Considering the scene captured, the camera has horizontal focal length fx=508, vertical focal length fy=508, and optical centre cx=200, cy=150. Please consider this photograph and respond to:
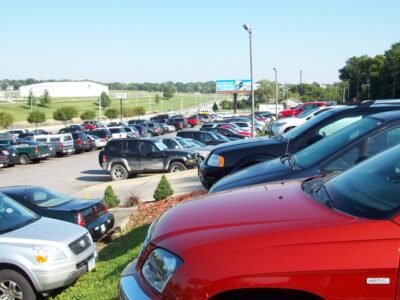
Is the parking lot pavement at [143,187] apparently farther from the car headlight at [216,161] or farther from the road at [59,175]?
Answer: the car headlight at [216,161]

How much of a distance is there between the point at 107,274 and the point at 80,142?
3378cm

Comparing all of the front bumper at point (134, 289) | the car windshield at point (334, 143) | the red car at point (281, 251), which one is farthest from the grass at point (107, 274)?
the red car at point (281, 251)

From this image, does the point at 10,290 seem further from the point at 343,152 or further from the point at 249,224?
the point at 249,224

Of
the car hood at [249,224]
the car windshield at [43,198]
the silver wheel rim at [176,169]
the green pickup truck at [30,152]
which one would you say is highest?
the car hood at [249,224]

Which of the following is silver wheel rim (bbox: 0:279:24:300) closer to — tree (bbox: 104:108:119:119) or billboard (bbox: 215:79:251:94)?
billboard (bbox: 215:79:251:94)

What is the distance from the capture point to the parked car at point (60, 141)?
3622 centimetres

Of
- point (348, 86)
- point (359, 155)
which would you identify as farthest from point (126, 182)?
point (348, 86)

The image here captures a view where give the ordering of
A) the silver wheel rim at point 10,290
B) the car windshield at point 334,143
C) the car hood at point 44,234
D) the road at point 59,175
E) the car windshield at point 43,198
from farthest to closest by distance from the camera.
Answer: the road at point 59,175 < the car windshield at point 43,198 < the car hood at point 44,234 < the silver wheel rim at point 10,290 < the car windshield at point 334,143

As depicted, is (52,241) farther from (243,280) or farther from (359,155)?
(243,280)

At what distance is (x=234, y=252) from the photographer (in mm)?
2498

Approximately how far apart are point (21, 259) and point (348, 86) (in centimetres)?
11556

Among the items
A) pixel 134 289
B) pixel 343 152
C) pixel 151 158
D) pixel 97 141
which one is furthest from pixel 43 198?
pixel 97 141

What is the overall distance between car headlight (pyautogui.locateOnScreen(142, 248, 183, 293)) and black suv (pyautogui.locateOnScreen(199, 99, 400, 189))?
14.7ft

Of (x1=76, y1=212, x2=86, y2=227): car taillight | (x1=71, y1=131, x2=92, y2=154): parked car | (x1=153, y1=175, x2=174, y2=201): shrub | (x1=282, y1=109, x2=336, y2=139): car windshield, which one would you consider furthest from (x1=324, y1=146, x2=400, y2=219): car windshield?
(x1=71, y1=131, x2=92, y2=154): parked car
